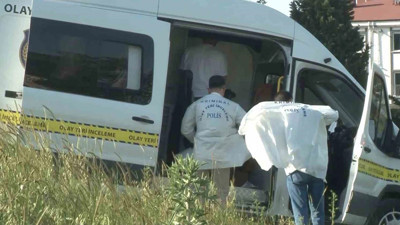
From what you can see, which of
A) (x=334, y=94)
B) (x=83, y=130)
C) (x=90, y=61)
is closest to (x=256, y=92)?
(x=334, y=94)

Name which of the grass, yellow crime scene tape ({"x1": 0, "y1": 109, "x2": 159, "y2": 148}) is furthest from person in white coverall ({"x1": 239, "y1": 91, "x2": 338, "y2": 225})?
the grass

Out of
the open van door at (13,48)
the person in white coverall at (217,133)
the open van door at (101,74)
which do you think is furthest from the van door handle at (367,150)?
the open van door at (13,48)

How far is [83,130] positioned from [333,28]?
16.0 meters

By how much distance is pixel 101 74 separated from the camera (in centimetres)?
786

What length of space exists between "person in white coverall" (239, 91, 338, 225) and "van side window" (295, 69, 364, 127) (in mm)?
1344

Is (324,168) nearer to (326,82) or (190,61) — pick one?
(326,82)

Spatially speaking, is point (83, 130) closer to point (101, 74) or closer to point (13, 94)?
point (101, 74)

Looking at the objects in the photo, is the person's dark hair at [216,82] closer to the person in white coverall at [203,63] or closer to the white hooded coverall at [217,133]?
the white hooded coverall at [217,133]

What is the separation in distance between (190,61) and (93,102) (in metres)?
1.90

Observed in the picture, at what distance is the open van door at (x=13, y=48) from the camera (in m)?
7.59

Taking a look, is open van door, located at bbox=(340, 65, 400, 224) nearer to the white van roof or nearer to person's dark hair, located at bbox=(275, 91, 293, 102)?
person's dark hair, located at bbox=(275, 91, 293, 102)

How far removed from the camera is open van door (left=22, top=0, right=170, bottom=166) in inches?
298

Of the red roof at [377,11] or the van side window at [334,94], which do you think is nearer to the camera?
the van side window at [334,94]

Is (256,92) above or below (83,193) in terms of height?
above
